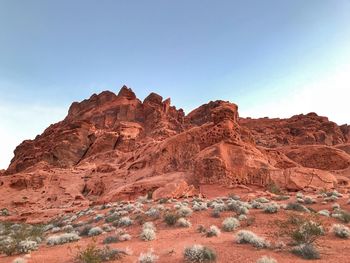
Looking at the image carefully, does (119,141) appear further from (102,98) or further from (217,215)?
(217,215)

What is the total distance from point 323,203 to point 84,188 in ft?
104

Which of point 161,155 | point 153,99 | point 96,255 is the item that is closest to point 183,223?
point 96,255

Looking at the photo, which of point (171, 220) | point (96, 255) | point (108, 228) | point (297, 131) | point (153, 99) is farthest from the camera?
point (153, 99)

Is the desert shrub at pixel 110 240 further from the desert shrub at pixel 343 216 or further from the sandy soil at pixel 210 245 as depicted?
the desert shrub at pixel 343 216

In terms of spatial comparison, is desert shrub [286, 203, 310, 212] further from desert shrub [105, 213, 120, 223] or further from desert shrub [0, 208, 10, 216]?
desert shrub [0, 208, 10, 216]

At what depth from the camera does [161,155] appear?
1253 inches

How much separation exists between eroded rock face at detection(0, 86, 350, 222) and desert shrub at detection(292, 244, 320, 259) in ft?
45.1

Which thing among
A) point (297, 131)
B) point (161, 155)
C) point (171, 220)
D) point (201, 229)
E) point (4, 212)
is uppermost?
point (297, 131)

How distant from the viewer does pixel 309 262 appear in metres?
7.88

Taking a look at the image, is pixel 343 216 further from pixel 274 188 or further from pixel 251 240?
pixel 274 188

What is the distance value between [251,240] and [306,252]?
5.50 ft

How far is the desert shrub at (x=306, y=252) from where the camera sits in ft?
27.1

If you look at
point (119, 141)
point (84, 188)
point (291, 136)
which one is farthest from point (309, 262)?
point (291, 136)

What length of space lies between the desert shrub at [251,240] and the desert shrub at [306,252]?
0.92 meters
